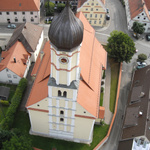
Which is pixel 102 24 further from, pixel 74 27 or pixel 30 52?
pixel 74 27

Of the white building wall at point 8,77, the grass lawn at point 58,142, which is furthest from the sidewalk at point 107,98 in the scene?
the white building wall at point 8,77

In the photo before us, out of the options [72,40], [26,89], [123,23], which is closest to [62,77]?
[72,40]

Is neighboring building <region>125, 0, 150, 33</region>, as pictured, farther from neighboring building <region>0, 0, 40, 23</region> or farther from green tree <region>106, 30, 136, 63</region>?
neighboring building <region>0, 0, 40, 23</region>

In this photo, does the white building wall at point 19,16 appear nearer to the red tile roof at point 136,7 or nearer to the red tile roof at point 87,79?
the red tile roof at point 87,79

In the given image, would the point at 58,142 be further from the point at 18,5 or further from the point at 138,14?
the point at 138,14

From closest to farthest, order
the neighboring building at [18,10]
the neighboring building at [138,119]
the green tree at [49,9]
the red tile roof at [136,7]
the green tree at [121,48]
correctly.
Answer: the neighboring building at [138,119]
the green tree at [121,48]
the neighboring building at [18,10]
the red tile roof at [136,7]
the green tree at [49,9]

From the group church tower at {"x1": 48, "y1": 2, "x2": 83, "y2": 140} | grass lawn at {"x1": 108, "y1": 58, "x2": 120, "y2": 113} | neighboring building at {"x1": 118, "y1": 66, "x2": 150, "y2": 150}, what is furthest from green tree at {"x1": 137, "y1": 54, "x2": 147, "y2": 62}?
church tower at {"x1": 48, "y1": 2, "x2": 83, "y2": 140}
